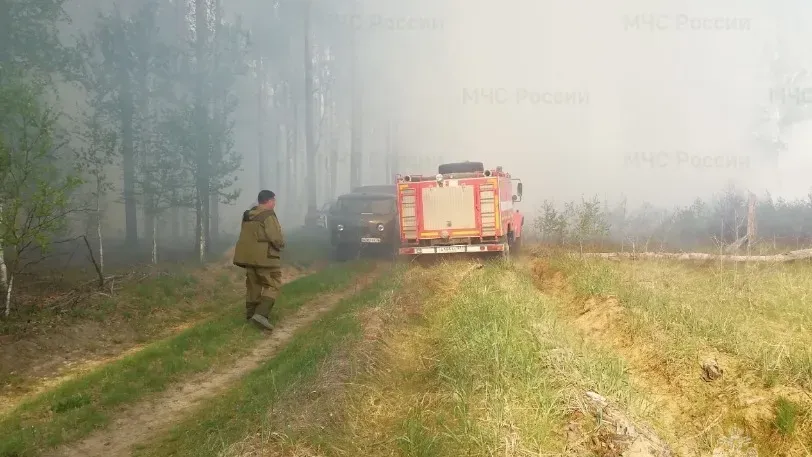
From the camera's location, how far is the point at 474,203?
1379 centimetres

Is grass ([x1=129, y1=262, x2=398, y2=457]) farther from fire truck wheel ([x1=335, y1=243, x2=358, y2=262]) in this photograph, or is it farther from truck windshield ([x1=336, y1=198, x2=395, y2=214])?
truck windshield ([x1=336, y1=198, x2=395, y2=214])

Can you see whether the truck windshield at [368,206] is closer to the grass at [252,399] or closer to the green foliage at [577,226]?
the green foliage at [577,226]

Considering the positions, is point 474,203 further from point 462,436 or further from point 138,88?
point 138,88

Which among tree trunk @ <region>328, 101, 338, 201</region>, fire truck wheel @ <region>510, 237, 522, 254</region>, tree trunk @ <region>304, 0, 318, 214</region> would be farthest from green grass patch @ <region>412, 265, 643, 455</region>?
tree trunk @ <region>328, 101, 338, 201</region>

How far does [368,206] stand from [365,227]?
3.10ft

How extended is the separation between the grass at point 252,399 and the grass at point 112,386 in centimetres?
84

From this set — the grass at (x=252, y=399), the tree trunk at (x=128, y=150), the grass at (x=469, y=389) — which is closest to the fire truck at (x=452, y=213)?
the grass at (x=252, y=399)

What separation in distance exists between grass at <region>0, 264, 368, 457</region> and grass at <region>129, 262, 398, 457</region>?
33.0 inches

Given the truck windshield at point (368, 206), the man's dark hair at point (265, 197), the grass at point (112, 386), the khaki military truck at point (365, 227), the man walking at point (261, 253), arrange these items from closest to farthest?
the grass at point (112, 386)
the man walking at point (261, 253)
the man's dark hair at point (265, 197)
the khaki military truck at point (365, 227)
the truck windshield at point (368, 206)

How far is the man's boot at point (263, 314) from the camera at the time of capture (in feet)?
26.9

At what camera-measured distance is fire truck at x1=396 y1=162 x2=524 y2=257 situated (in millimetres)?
13719

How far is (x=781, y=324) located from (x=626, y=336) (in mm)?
1931

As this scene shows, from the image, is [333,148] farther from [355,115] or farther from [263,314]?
[263,314]

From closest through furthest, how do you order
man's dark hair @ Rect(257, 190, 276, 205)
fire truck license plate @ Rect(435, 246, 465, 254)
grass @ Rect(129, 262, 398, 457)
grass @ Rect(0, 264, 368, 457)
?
grass @ Rect(129, 262, 398, 457) < grass @ Rect(0, 264, 368, 457) < man's dark hair @ Rect(257, 190, 276, 205) < fire truck license plate @ Rect(435, 246, 465, 254)
